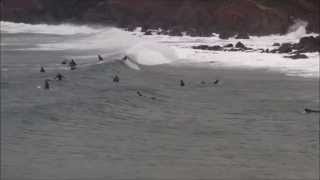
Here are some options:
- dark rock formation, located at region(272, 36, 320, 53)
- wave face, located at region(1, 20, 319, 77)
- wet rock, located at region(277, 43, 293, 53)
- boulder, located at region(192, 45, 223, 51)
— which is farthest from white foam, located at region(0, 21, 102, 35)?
dark rock formation, located at region(272, 36, 320, 53)

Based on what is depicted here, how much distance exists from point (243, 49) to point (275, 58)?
420cm

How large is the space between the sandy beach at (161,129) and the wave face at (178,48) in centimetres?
444

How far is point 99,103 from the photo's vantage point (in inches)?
783

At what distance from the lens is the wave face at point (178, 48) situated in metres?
30.0

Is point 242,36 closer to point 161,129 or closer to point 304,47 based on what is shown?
→ point 304,47

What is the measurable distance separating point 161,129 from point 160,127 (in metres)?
0.24

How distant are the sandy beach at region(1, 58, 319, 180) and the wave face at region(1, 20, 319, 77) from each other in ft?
14.6

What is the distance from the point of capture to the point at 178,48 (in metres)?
37.6

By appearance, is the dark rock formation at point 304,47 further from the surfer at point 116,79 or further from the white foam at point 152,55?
the surfer at point 116,79

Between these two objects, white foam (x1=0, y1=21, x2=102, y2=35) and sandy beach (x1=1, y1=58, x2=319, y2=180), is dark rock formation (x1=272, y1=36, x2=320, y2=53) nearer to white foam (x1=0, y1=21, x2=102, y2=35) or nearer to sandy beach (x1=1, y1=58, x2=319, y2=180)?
sandy beach (x1=1, y1=58, x2=319, y2=180)

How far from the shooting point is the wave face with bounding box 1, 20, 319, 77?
98.5ft

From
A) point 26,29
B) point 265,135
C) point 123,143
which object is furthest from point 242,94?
point 26,29

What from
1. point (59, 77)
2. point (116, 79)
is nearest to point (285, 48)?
point (116, 79)

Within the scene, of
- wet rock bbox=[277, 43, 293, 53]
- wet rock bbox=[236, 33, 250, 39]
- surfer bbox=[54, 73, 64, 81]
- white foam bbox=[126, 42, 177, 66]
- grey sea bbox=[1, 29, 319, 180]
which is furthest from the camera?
wet rock bbox=[236, 33, 250, 39]
